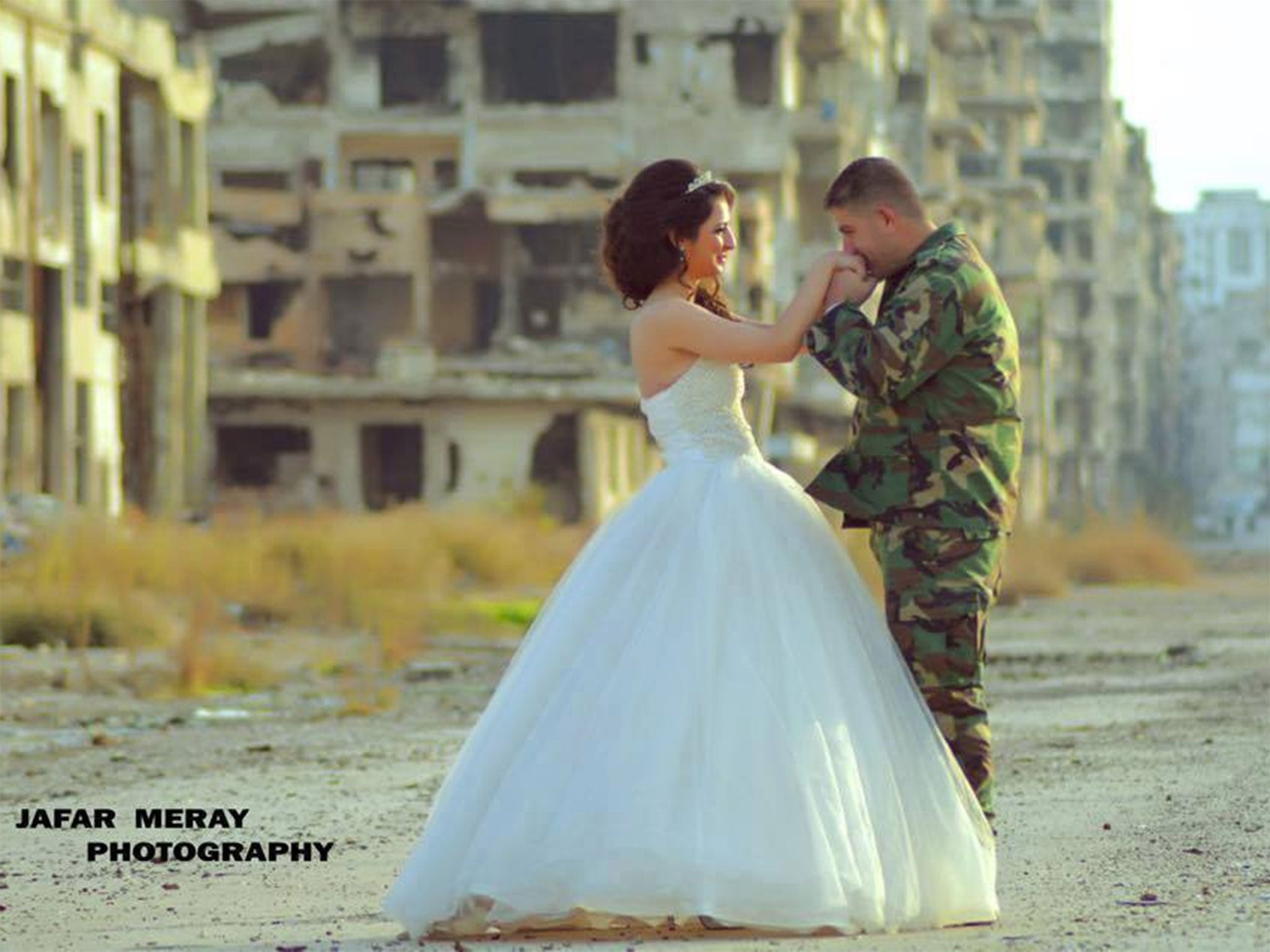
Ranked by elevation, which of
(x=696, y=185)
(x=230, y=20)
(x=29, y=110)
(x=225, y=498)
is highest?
(x=230, y=20)

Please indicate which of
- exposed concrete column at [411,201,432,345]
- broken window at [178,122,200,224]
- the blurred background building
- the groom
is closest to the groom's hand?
the groom

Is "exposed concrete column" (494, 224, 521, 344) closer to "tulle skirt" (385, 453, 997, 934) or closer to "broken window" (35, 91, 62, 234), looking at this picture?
"broken window" (35, 91, 62, 234)

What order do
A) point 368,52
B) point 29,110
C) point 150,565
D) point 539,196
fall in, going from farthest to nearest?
1. point 368,52
2. point 539,196
3. point 29,110
4. point 150,565

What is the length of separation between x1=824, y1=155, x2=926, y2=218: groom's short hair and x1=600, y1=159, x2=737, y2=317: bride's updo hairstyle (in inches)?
14.5

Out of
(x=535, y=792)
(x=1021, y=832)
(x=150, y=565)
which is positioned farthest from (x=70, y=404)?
(x=535, y=792)

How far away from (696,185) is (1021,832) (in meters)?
3.35

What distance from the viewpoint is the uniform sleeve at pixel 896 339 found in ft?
27.3

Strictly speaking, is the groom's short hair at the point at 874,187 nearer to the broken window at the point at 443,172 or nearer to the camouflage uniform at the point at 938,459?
the camouflage uniform at the point at 938,459

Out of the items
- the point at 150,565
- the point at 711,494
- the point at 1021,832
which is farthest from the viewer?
the point at 150,565

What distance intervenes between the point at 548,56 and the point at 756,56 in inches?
182

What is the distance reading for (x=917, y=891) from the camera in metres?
8.03

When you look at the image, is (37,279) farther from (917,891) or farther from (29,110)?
(917,891)

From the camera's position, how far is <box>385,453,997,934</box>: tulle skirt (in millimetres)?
7801

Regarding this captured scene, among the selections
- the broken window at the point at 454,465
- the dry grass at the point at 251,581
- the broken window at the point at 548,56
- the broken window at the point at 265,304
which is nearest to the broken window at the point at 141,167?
Answer: the dry grass at the point at 251,581
